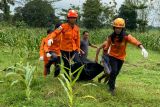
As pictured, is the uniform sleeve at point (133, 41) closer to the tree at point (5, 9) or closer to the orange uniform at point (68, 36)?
the orange uniform at point (68, 36)

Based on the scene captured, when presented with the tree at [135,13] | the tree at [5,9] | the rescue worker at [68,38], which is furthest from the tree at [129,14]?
the rescue worker at [68,38]

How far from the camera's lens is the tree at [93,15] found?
4759 cm

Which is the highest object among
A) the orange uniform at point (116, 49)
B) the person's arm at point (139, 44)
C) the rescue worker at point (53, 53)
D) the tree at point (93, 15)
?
the person's arm at point (139, 44)

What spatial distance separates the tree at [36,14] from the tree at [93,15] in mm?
4749

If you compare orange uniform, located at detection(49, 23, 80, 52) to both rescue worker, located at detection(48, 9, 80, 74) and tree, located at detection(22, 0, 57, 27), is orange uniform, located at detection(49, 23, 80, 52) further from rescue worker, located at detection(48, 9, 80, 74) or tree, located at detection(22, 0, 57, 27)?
tree, located at detection(22, 0, 57, 27)

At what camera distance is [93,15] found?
157 feet

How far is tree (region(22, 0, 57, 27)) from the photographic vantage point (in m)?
49.1

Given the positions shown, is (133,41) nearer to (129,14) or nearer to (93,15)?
(129,14)

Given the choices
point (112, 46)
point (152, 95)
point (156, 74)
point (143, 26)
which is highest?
point (112, 46)

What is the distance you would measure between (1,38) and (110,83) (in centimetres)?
1476

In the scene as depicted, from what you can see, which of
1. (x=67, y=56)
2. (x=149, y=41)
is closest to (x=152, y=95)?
(x=67, y=56)

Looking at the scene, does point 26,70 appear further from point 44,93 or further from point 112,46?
point 112,46

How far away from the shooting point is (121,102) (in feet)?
29.8

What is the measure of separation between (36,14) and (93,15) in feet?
22.6
